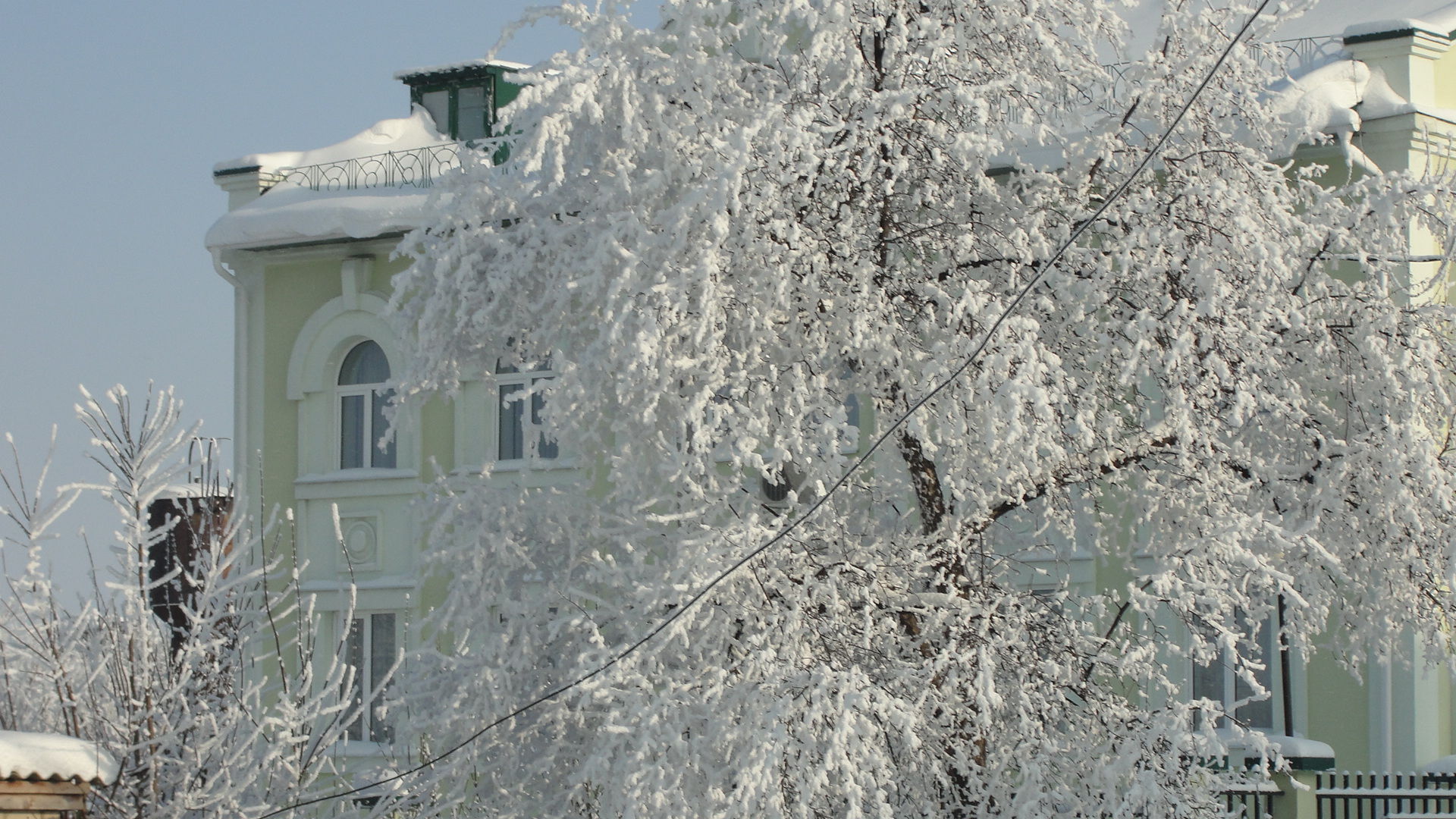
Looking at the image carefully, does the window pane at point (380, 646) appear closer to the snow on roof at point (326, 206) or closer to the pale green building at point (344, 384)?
the pale green building at point (344, 384)

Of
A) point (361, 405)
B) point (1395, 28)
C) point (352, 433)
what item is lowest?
point (352, 433)

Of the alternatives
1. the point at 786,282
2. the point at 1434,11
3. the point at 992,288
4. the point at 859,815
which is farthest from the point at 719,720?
the point at 1434,11

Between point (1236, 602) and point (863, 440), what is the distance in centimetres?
746

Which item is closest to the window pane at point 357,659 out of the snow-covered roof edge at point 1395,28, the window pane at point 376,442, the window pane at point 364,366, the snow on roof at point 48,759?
the window pane at point 376,442

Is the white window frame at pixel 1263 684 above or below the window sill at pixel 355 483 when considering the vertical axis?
below

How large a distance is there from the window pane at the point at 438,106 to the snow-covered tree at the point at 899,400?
11252 mm

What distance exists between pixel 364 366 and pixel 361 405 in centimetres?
42

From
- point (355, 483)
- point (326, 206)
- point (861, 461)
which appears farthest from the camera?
point (355, 483)

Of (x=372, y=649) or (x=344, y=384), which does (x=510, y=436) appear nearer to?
(x=344, y=384)

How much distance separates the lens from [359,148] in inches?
835

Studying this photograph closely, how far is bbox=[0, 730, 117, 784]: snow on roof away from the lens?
24.8 feet

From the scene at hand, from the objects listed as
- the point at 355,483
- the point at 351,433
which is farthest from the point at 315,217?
the point at 355,483

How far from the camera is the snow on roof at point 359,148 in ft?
Result: 68.8

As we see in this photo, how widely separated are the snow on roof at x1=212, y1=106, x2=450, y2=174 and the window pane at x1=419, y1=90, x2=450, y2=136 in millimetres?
661
